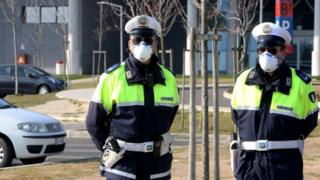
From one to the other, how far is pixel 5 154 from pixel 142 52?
7597 mm

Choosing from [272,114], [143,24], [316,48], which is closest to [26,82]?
[316,48]

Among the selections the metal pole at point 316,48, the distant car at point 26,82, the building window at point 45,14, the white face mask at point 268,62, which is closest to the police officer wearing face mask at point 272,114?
the white face mask at point 268,62

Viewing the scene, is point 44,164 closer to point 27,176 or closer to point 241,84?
point 27,176

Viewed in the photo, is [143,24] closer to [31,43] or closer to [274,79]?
[274,79]

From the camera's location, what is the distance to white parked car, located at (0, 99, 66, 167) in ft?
41.3

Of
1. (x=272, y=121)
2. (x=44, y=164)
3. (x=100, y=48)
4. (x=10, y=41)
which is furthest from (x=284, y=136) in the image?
(x=10, y=41)

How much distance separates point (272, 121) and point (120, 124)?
1.09m

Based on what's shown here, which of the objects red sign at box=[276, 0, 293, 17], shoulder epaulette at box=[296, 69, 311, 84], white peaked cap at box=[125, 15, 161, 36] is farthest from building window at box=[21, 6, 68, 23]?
shoulder epaulette at box=[296, 69, 311, 84]

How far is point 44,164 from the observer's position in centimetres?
1248

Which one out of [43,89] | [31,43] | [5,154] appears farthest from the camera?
[31,43]

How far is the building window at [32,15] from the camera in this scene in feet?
194

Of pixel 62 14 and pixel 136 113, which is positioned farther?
pixel 62 14

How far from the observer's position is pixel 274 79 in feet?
17.9

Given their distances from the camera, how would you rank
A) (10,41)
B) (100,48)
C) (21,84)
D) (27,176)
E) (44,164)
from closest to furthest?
1. (27,176)
2. (44,164)
3. (21,84)
4. (100,48)
5. (10,41)
